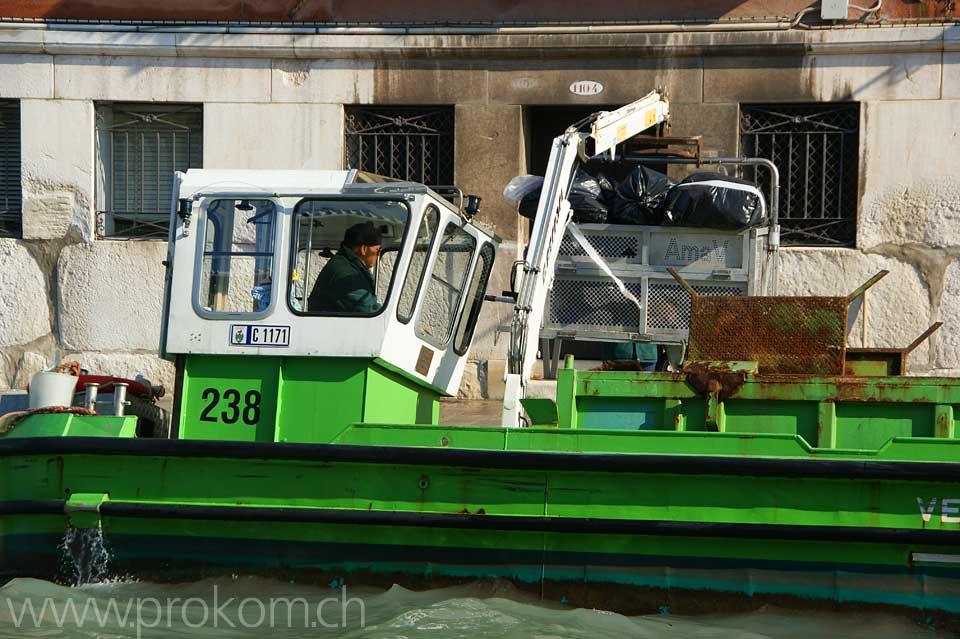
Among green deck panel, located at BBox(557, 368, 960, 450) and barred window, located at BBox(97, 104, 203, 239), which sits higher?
barred window, located at BBox(97, 104, 203, 239)

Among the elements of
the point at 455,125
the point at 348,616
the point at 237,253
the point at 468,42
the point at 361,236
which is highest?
the point at 468,42

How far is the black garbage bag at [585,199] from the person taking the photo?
286 inches

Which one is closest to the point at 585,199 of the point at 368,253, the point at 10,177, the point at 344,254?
the point at 368,253

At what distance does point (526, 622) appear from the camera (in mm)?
5777

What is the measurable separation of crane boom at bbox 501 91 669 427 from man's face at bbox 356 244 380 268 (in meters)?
0.78

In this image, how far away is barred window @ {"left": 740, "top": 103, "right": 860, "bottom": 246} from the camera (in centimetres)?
1054

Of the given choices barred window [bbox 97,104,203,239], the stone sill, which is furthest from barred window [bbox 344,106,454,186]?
barred window [bbox 97,104,203,239]

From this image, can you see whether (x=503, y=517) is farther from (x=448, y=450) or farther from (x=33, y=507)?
(x=33, y=507)

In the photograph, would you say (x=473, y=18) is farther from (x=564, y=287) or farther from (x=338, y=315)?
(x=338, y=315)

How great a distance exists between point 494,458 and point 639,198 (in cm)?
221

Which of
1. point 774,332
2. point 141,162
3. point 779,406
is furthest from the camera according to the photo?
point 141,162

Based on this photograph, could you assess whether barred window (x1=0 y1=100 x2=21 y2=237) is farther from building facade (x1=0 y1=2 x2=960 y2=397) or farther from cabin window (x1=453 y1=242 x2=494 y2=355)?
cabin window (x1=453 y1=242 x2=494 y2=355)

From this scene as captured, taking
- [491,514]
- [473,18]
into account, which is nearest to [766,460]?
[491,514]

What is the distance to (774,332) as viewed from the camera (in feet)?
20.0
